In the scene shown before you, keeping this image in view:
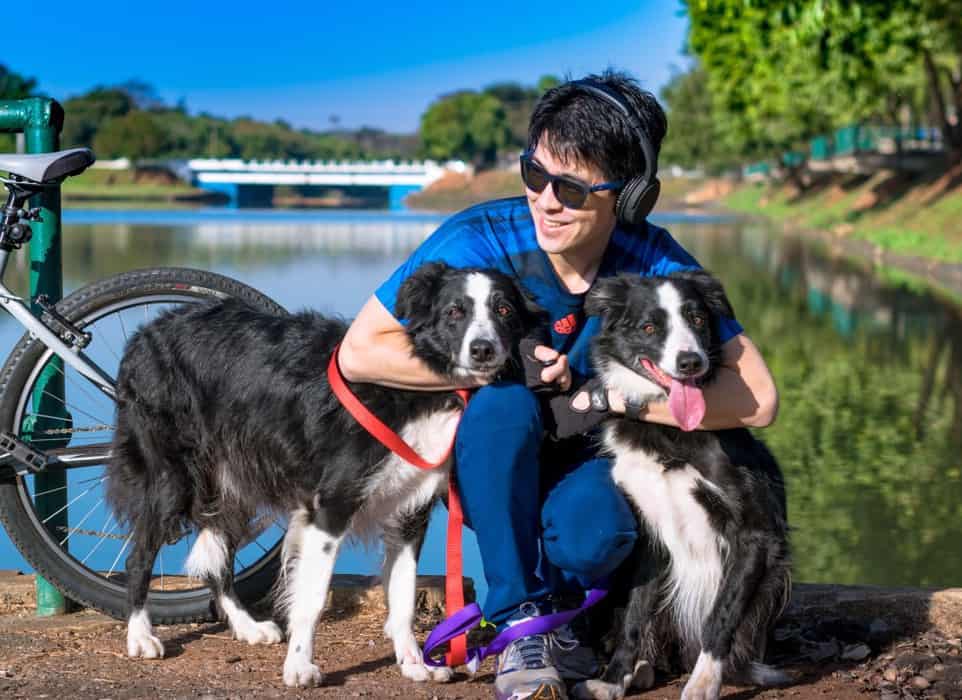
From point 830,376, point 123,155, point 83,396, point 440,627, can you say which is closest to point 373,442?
point 440,627

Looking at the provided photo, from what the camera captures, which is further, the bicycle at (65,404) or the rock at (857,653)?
the bicycle at (65,404)

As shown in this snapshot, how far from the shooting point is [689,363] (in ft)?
10.8

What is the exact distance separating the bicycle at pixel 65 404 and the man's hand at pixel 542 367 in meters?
0.97

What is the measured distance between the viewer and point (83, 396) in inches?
168

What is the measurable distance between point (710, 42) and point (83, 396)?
3907 cm

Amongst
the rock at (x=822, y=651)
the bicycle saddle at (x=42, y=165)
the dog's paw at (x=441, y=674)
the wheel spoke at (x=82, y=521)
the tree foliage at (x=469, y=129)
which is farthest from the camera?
the tree foliage at (x=469, y=129)

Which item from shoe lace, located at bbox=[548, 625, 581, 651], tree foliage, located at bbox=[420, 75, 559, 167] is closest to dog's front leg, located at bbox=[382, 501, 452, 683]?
shoe lace, located at bbox=[548, 625, 581, 651]

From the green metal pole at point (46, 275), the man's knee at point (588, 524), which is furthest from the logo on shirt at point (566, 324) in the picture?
the green metal pole at point (46, 275)

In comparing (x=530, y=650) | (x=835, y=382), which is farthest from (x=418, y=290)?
(x=835, y=382)

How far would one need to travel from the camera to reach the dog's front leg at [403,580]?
3693 mm

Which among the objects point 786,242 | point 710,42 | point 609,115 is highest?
point 710,42

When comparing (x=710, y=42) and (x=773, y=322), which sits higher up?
(x=710, y=42)

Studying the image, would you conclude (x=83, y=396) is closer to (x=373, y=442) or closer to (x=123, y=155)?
(x=373, y=442)

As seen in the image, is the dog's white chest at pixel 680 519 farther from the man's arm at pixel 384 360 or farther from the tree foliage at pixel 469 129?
the tree foliage at pixel 469 129
